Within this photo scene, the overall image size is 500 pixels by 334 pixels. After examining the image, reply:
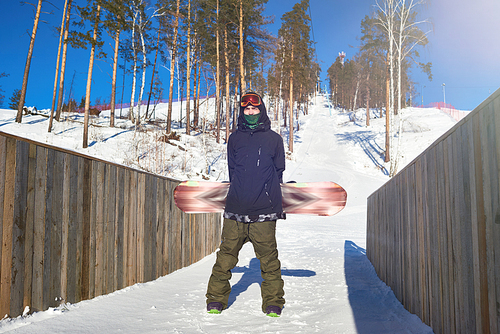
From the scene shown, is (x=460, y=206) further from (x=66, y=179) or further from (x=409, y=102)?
(x=409, y=102)

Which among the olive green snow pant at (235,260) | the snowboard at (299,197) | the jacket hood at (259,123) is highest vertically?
the jacket hood at (259,123)

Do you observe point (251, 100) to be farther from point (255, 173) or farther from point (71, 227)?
point (71, 227)

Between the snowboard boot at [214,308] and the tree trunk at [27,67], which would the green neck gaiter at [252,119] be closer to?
the snowboard boot at [214,308]

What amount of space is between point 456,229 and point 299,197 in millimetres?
1768

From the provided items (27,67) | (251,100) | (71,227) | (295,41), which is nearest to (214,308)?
(71,227)

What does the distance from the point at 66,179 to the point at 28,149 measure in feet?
1.42

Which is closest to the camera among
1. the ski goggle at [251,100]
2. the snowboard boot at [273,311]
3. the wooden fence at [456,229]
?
the wooden fence at [456,229]

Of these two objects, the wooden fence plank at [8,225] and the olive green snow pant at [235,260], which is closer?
the wooden fence plank at [8,225]

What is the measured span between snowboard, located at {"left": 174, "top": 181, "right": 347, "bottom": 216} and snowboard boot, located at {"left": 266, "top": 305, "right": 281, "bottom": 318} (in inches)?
40.6

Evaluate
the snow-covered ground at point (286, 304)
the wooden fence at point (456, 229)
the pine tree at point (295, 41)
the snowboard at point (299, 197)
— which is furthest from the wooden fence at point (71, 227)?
the pine tree at point (295, 41)

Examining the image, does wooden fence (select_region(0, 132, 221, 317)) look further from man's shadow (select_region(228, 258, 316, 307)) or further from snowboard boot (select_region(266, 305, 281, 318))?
snowboard boot (select_region(266, 305, 281, 318))

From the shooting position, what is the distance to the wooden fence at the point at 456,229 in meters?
1.39

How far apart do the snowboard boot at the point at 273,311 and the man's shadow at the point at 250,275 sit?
60 cm

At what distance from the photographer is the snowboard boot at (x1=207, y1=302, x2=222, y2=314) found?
Result: 9.00 feet
